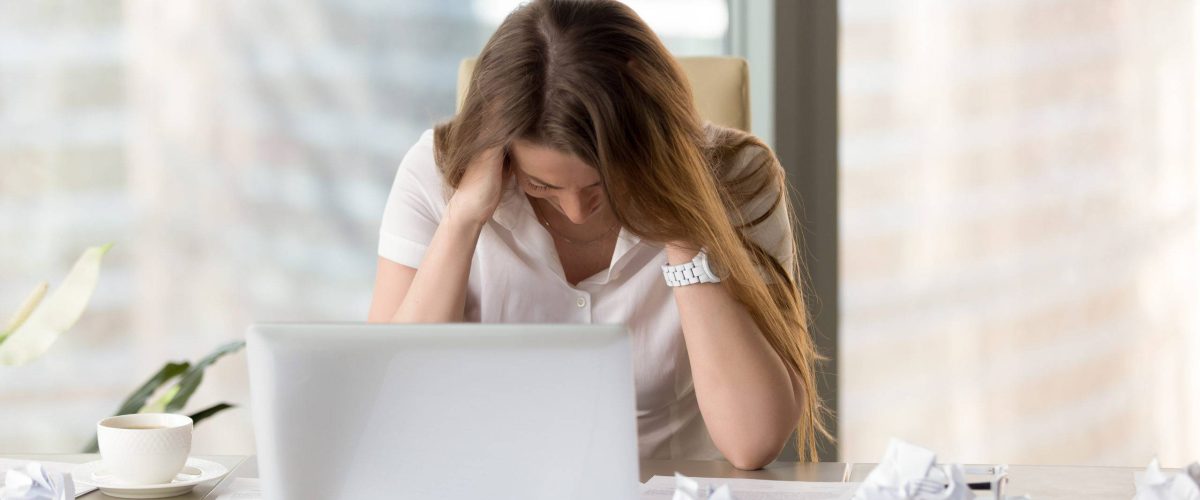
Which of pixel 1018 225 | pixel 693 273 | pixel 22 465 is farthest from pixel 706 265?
pixel 1018 225

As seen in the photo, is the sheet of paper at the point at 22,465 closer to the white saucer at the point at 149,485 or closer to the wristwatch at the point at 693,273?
the white saucer at the point at 149,485

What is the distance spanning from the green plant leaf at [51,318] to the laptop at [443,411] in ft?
2.39

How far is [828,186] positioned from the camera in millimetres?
2281

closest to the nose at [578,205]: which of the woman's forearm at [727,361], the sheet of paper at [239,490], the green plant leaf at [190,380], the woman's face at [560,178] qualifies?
the woman's face at [560,178]

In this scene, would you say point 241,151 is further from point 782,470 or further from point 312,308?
point 782,470

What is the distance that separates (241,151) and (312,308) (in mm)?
346

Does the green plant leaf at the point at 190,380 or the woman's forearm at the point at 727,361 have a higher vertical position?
the woman's forearm at the point at 727,361

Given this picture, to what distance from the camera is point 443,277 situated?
134 cm

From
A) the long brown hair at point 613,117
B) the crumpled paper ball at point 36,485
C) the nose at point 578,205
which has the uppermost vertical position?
the long brown hair at point 613,117

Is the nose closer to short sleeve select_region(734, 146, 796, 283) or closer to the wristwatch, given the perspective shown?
the wristwatch

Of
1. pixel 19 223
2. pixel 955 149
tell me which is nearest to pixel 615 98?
pixel 955 149

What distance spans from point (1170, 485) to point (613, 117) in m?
0.63

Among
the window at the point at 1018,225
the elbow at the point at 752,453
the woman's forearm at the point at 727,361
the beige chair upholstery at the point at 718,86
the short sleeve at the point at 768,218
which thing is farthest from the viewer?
the window at the point at 1018,225

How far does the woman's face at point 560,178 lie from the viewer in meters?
1.21
